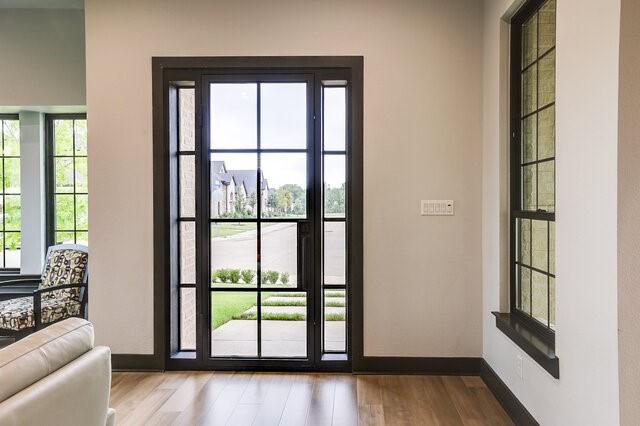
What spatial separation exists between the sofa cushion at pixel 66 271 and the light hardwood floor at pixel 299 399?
87 centimetres

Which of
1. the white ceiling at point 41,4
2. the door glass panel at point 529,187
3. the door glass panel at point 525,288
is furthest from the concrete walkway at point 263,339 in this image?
the white ceiling at point 41,4

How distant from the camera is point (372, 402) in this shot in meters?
3.00

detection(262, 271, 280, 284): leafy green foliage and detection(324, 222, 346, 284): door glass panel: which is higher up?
detection(324, 222, 346, 284): door glass panel

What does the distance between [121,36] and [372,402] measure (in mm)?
3206

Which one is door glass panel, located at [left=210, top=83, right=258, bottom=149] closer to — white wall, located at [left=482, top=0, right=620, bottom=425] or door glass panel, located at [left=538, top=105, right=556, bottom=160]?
door glass panel, located at [left=538, top=105, right=556, bottom=160]

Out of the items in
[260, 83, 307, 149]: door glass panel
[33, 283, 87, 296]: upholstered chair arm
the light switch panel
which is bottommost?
[33, 283, 87, 296]: upholstered chair arm

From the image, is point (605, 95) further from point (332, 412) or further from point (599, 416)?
point (332, 412)

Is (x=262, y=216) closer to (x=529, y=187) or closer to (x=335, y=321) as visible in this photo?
(x=335, y=321)

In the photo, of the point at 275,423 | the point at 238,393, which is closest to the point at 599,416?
Answer: the point at 275,423

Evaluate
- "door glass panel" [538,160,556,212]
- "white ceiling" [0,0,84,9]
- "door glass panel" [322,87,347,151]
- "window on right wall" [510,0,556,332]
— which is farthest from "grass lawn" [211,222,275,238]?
"white ceiling" [0,0,84,9]

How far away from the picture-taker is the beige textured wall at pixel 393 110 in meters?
3.46

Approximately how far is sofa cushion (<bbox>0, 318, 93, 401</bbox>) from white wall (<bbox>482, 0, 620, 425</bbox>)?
6.30 ft

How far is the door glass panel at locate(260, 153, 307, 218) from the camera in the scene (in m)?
3.57

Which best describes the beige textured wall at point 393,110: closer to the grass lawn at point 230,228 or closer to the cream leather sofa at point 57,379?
the grass lawn at point 230,228
